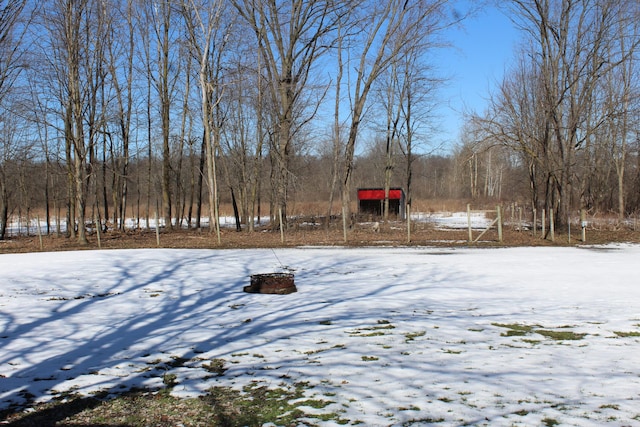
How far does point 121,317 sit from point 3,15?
468cm

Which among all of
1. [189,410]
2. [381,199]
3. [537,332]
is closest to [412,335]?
[537,332]

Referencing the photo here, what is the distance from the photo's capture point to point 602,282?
10609 millimetres

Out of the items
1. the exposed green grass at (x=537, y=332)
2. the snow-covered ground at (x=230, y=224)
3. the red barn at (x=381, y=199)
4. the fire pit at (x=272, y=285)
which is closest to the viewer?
the exposed green grass at (x=537, y=332)

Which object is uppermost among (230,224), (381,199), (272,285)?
(381,199)

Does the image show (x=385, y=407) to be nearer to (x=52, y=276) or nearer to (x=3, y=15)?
(x=3, y=15)

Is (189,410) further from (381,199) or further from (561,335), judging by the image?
(381,199)

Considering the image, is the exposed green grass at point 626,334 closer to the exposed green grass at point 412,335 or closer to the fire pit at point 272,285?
the exposed green grass at point 412,335

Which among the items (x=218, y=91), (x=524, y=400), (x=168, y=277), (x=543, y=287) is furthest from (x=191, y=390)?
(x=218, y=91)

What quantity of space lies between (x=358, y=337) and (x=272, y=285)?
345cm

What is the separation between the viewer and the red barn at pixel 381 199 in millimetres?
36625

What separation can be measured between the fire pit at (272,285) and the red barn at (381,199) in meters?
26.5

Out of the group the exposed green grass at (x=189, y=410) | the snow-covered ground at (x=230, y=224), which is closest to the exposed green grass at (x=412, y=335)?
the exposed green grass at (x=189, y=410)

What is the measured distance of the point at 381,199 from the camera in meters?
36.9

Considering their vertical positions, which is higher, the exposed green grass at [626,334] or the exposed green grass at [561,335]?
the exposed green grass at [561,335]
